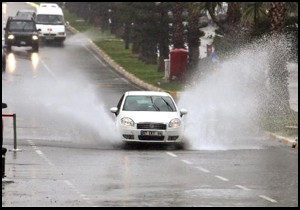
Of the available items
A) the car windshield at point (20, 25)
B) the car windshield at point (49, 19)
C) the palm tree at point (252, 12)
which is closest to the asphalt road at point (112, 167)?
the palm tree at point (252, 12)

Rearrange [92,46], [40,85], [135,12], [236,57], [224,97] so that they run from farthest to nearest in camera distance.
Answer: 1. [92,46]
2. [135,12]
3. [40,85]
4. [236,57]
5. [224,97]

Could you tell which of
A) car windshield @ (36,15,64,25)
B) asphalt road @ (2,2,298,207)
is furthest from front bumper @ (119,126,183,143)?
car windshield @ (36,15,64,25)

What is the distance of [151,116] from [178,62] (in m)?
24.3

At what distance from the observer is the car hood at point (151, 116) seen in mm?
30922

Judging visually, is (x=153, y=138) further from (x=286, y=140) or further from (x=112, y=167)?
(x=112, y=167)

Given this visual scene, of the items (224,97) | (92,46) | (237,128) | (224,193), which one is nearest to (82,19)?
(92,46)

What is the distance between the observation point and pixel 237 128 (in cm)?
3722

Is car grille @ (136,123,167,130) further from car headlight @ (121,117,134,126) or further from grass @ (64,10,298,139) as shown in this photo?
grass @ (64,10,298,139)

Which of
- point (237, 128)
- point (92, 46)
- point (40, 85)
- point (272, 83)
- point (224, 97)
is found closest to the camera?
point (237, 128)

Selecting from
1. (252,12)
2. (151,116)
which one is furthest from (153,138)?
(252,12)

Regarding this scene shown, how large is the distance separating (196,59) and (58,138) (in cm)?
2408

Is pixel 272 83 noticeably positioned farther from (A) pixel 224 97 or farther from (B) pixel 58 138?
(B) pixel 58 138

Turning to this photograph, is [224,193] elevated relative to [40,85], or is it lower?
elevated

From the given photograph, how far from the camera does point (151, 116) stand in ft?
102
